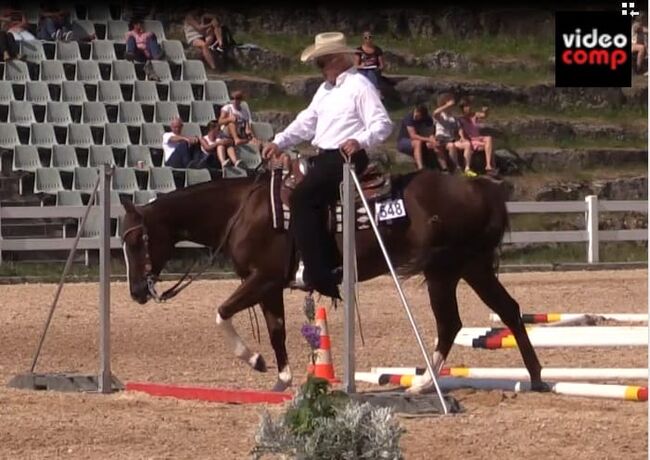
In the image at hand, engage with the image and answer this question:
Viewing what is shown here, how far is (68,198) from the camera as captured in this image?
2111 cm

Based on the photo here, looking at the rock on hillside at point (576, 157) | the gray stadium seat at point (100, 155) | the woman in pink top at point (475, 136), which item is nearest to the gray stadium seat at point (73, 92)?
the gray stadium seat at point (100, 155)

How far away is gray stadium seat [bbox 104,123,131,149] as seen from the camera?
22780mm

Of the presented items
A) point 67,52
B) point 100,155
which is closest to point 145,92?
point 67,52

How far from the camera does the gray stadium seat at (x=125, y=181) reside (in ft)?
70.8

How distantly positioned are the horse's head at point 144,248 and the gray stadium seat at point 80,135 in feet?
39.5

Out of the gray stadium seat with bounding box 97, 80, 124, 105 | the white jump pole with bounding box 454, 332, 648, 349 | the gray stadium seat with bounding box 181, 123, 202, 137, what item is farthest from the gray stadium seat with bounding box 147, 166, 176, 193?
the white jump pole with bounding box 454, 332, 648, 349

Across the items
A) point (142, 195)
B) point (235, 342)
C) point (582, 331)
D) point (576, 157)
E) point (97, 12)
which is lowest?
point (576, 157)

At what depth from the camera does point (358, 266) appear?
1001 cm

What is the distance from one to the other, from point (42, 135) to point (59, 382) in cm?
1277

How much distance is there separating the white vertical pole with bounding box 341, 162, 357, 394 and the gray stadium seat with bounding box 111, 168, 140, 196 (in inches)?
505

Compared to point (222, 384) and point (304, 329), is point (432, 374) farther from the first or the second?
point (222, 384)

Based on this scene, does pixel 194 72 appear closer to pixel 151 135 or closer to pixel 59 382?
pixel 151 135

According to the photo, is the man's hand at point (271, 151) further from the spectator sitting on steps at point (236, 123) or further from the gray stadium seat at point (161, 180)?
the spectator sitting on steps at point (236, 123)

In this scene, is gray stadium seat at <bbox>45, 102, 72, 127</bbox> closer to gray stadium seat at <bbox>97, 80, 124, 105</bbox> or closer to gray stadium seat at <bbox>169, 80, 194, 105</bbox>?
gray stadium seat at <bbox>97, 80, 124, 105</bbox>
